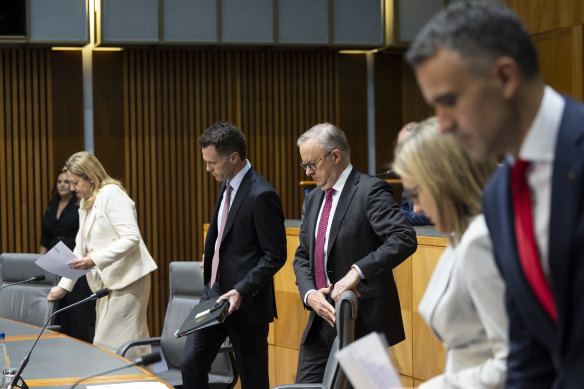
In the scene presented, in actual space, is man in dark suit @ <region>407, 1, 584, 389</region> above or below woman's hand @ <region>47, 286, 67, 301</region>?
above

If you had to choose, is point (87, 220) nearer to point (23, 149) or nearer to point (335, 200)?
point (335, 200)

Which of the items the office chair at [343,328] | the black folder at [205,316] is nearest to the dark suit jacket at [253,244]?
the black folder at [205,316]

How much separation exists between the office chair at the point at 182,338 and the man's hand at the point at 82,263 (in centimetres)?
53

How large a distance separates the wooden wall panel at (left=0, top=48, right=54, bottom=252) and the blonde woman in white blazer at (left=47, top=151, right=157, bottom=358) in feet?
9.97

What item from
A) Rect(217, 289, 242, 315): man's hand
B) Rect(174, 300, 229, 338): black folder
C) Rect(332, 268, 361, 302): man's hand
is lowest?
Rect(174, 300, 229, 338): black folder

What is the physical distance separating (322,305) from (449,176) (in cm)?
166

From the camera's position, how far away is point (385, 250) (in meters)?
3.06

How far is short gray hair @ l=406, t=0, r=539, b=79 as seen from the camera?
1090 mm

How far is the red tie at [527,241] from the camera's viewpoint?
1.15 m

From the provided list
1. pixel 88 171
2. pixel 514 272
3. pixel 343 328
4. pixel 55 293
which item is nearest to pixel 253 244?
pixel 343 328

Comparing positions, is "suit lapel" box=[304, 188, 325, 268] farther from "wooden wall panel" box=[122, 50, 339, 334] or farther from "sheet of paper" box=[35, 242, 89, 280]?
"wooden wall panel" box=[122, 50, 339, 334]

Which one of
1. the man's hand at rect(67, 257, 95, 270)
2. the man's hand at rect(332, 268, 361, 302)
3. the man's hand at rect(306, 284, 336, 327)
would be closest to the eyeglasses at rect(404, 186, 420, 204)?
the man's hand at rect(332, 268, 361, 302)

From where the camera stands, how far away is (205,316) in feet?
11.1

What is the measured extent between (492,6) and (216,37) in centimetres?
646
